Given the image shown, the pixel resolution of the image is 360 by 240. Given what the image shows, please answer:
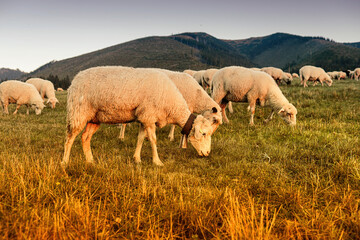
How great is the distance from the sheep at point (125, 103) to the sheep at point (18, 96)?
37.5ft

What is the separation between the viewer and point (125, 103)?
15.0ft

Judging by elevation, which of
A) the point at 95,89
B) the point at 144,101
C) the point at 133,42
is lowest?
the point at 144,101

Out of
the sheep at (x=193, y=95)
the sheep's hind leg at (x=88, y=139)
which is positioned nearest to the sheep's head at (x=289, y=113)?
the sheep at (x=193, y=95)

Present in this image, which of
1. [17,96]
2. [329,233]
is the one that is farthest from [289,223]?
[17,96]

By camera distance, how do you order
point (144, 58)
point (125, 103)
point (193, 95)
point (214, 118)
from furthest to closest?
point (144, 58) → point (193, 95) → point (214, 118) → point (125, 103)

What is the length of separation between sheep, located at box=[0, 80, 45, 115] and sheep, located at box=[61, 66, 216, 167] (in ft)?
37.5

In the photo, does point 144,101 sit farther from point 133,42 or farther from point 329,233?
point 133,42

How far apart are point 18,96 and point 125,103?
13.5 m

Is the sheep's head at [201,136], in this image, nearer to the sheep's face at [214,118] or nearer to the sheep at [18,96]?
the sheep's face at [214,118]

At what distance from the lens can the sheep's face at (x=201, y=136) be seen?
4.88 metres

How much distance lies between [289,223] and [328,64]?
116396mm

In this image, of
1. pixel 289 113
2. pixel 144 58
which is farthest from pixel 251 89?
pixel 144 58

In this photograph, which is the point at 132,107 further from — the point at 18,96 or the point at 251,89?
the point at 18,96

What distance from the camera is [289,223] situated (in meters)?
1.94
